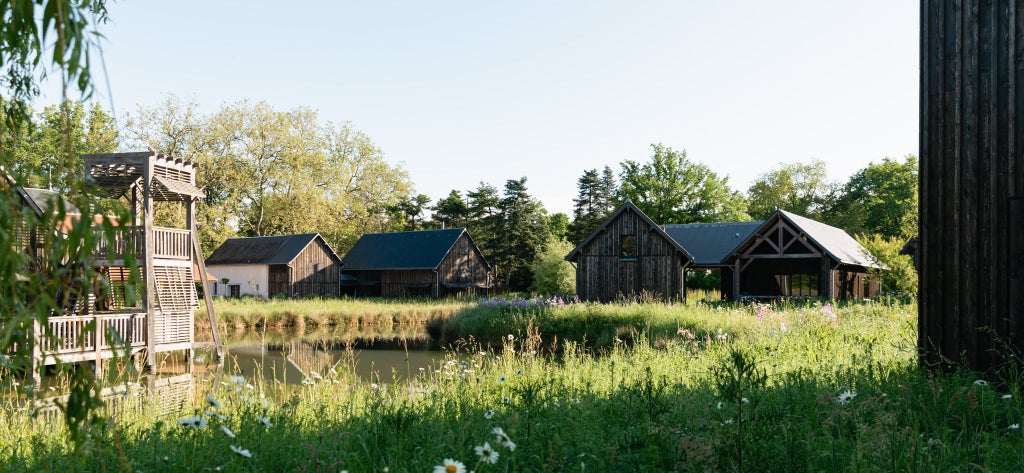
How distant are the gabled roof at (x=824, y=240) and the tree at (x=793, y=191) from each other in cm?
3666

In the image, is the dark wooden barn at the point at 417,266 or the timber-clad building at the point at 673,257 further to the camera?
the dark wooden barn at the point at 417,266

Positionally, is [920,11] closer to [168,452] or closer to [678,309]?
[168,452]

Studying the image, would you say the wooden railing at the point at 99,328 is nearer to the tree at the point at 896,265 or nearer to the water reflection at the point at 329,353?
the water reflection at the point at 329,353

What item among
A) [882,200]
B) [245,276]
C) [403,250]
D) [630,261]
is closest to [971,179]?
[630,261]

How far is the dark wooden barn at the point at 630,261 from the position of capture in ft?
94.0

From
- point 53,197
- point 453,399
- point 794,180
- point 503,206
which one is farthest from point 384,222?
point 53,197

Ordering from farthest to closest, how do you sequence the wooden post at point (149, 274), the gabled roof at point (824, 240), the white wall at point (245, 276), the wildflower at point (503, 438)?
the white wall at point (245, 276) < the gabled roof at point (824, 240) < the wooden post at point (149, 274) < the wildflower at point (503, 438)

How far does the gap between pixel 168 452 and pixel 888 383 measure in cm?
598

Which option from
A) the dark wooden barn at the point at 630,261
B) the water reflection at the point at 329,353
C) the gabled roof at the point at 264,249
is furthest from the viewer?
the gabled roof at the point at 264,249

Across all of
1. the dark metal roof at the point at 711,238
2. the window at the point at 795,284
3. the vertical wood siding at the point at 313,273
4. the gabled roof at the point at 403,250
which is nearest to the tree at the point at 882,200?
the window at the point at 795,284

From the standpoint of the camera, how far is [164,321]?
17.8m

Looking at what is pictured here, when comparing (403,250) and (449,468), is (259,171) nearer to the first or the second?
(403,250)

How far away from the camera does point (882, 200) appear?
56.2m

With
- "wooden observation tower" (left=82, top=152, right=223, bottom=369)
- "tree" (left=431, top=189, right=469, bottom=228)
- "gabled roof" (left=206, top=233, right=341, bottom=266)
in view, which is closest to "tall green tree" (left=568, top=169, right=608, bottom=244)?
"tree" (left=431, top=189, right=469, bottom=228)
